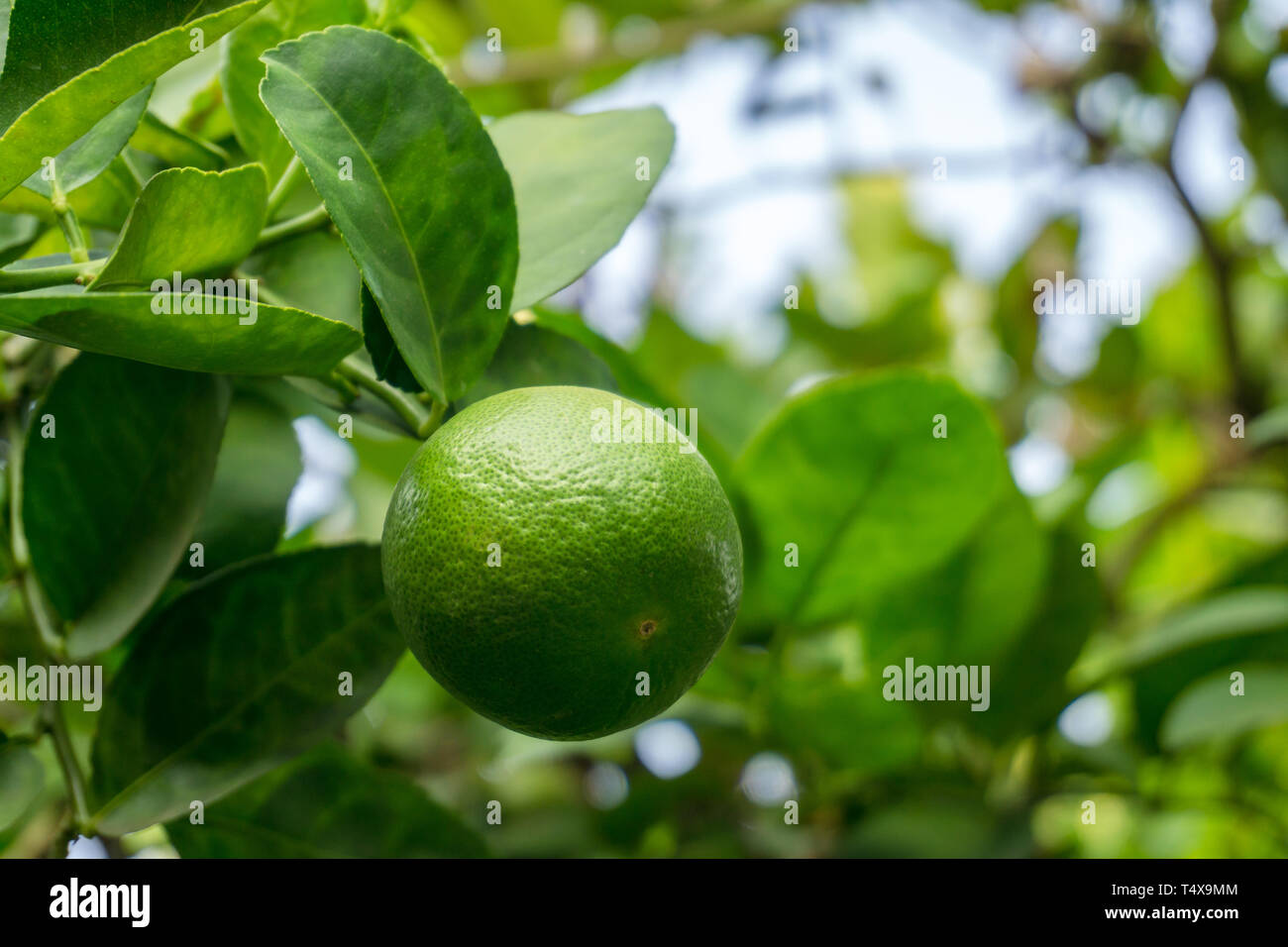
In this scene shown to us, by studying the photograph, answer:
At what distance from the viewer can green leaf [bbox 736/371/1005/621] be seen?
0.83 meters

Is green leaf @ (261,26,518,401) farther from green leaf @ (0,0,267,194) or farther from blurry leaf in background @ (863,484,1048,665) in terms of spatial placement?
blurry leaf in background @ (863,484,1048,665)

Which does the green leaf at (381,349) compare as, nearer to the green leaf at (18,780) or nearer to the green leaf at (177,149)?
the green leaf at (177,149)

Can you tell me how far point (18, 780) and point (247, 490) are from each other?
0.69 feet

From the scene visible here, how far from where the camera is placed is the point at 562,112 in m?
0.72

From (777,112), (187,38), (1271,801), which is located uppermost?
(777,112)

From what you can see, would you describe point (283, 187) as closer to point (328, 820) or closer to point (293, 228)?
point (293, 228)

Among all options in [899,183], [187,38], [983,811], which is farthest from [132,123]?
[899,183]

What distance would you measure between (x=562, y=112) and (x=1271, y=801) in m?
1.23

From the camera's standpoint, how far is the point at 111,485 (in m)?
0.66

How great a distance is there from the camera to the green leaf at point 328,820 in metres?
0.71

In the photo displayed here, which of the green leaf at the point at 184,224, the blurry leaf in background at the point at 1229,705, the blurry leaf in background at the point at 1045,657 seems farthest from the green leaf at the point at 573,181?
the blurry leaf in background at the point at 1229,705

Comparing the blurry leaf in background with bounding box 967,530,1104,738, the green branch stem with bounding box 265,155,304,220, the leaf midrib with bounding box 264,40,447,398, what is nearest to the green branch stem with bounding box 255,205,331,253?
the green branch stem with bounding box 265,155,304,220

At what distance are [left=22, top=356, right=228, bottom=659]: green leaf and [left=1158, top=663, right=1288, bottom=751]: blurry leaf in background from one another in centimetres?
88

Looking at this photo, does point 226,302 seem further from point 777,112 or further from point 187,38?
point 777,112
